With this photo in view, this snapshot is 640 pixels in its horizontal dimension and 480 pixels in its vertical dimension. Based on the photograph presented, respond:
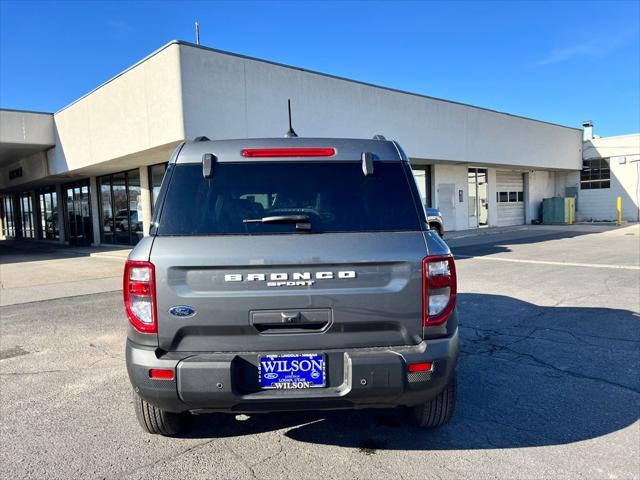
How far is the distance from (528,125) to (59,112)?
2319 centimetres

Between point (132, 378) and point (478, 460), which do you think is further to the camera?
point (478, 460)

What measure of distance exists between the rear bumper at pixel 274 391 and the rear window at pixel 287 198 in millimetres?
736

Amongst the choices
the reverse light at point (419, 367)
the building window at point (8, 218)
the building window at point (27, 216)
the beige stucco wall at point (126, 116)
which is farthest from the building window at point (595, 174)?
the building window at point (8, 218)

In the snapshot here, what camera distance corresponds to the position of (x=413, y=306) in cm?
261

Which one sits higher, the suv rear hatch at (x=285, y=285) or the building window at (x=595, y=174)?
the building window at (x=595, y=174)

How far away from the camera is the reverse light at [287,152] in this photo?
116 inches

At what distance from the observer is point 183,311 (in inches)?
101

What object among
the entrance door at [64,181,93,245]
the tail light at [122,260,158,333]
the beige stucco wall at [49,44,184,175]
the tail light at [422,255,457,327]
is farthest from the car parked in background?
the entrance door at [64,181,93,245]

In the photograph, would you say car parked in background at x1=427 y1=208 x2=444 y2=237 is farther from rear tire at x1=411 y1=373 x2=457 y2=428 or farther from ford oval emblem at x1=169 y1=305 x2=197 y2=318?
ford oval emblem at x1=169 y1=305 x2=197 y2=318

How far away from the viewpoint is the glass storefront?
1867 centimetres

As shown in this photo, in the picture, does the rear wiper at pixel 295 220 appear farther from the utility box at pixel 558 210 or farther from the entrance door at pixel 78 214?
the utility box at pixel 558 210

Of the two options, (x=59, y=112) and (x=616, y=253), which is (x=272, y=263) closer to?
(x=616, y=253)

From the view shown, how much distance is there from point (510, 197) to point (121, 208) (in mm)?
21996

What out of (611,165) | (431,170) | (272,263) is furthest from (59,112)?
(611,165)
